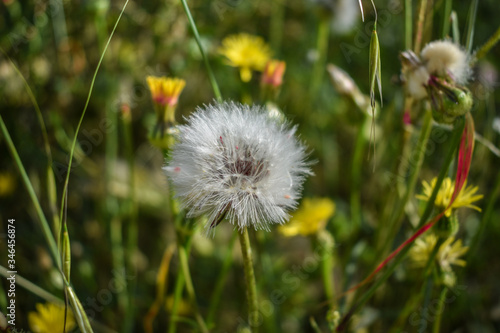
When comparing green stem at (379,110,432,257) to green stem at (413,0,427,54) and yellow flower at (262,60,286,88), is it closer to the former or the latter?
green stem at (413,0,427,54)

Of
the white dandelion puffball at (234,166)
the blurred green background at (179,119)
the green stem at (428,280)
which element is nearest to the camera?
the white dandelion puffball at (234,166)

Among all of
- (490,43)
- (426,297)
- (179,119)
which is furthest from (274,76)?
(179,119)

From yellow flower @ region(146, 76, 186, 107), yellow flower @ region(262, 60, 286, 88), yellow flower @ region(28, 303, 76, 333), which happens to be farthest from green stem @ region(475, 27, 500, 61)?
yellow flower @ region(28, 303, 76, 333)

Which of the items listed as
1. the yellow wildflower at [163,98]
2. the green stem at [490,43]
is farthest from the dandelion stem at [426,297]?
the yellow wildflower at [163,98]

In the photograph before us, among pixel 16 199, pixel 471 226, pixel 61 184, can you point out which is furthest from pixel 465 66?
pixel 16 199

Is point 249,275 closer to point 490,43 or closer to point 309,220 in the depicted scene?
point 309,220

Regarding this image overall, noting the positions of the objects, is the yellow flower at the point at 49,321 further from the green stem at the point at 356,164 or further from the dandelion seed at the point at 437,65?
→ the dandelion seed at the point at 437,65
